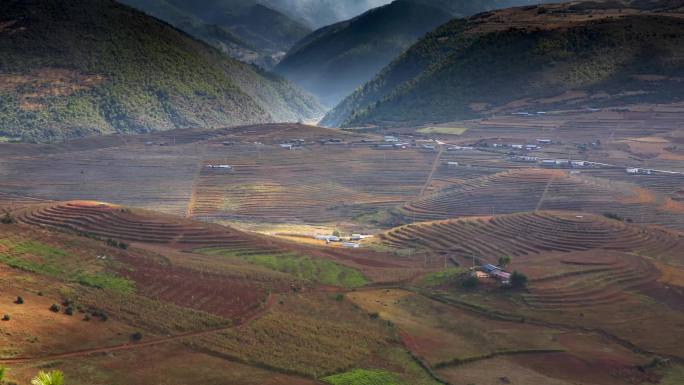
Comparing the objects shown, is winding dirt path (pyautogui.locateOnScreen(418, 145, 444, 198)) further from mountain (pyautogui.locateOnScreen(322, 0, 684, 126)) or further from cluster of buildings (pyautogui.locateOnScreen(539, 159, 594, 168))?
mountain (pyautogui.locateOnScreen(322, 0, 684, 126))

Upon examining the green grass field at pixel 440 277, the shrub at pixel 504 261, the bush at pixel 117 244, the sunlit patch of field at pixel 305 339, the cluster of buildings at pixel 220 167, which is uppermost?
the cluster of buildings at pixel 220 167

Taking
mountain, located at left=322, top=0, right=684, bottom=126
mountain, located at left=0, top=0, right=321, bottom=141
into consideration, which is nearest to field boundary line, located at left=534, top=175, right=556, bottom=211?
mountain, located at left=322, top=0, right=684, bottom=126

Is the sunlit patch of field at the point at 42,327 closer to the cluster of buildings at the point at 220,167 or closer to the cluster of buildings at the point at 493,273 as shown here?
the cluster of buildings at the point at 493,273

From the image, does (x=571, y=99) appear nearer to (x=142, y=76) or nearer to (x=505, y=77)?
(x=505, y=77)

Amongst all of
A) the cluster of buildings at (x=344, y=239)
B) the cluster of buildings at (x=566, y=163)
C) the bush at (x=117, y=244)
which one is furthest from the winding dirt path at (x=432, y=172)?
the bush at (x=117, y=244)

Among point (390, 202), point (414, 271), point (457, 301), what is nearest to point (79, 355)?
point (457, 301)

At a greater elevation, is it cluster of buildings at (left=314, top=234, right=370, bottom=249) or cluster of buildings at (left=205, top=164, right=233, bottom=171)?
cluster of buildings at (left=205, top=164, right=233, bottom=171)

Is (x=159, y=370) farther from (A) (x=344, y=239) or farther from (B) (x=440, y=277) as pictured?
(A) (x=344, y=239)
